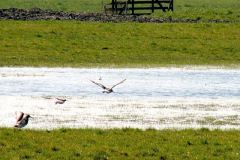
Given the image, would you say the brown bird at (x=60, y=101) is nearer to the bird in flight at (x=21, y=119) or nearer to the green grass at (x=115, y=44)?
the bird in flight at (x=21, y=119)

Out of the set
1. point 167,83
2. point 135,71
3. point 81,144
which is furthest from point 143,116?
point 135,71

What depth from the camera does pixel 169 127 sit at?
870 inches

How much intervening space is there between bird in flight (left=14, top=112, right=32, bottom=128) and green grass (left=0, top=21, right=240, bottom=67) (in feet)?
50.0

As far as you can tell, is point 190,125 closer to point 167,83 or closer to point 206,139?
point 206,139

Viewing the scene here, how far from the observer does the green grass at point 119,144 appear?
58.8 feet

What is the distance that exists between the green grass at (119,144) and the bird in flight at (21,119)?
45.4 inches

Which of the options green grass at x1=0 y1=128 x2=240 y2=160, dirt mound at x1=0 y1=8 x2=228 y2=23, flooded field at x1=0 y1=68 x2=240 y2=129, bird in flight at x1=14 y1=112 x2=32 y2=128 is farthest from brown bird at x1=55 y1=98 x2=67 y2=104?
dirt mound at x1=0 y1=8 x2=228 y2=23

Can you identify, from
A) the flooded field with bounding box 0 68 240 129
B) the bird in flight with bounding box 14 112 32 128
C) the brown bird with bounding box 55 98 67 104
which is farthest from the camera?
the brown bird with bounding box 55 98 67 104

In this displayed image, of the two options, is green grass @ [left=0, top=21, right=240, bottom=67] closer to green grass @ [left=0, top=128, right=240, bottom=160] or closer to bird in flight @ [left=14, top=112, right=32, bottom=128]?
bird in flight @ [left=14, top=112, right=32, bottom=128]

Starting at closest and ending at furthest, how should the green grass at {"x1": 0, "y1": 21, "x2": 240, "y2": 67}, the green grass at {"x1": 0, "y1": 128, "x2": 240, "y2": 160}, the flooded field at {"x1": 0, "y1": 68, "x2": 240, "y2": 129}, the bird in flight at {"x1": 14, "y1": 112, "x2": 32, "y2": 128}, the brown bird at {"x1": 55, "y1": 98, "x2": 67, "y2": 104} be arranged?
the green grass at {"x1": 0, "y1": 128, "x2": 240, "y2": 160}
the bird in flight at {"x1": 14, "y1": 112, "x2": 32, "y2": 128}
the flooded field at {"x1": 0, "y1": 68, "x2": 240, "y2": 129}
the brown bird at {"x1": 55, "y1": 98, "x2": 67, "y2": 104}
the green grass at {"x1": 0, "y1": 21, "x2": 240, "y2": 67}

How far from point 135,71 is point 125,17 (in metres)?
17.3

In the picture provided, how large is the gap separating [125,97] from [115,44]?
53.0 feet

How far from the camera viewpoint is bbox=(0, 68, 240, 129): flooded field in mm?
23219

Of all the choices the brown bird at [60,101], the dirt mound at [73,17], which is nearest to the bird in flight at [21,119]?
the brown bird at [60,101]
